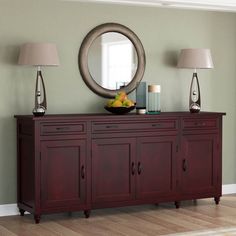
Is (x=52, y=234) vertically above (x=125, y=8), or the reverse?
(x=125, y=8)

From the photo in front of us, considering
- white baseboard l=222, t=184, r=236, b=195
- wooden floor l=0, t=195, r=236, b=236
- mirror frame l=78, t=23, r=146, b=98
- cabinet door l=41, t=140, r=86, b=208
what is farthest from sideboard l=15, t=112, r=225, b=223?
white baseboard l=222, t=184, r=236, b=195

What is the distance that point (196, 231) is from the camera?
5.22 m

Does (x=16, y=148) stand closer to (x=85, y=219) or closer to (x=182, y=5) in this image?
(x=85, y=219)

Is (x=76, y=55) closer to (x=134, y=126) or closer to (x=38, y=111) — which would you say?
(x=38, y=111)

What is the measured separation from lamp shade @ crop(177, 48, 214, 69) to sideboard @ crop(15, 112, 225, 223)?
512mm

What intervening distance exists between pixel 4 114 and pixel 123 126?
111 centimetres

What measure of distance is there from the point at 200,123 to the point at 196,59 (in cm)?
65

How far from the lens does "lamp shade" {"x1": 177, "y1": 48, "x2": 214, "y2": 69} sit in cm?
633

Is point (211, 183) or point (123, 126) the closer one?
point (123, 126)

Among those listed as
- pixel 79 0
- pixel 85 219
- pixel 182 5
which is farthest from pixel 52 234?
pixel 182 5

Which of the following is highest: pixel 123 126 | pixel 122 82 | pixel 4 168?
pixel 122 82

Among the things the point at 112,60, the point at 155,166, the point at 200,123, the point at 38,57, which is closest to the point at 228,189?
the point at 200,123

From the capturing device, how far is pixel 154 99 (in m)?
6.20

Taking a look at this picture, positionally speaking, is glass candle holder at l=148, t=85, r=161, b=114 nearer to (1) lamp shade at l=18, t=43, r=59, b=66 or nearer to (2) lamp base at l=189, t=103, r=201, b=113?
(2) lamp base at l=189, t=103, r=201, b=113
